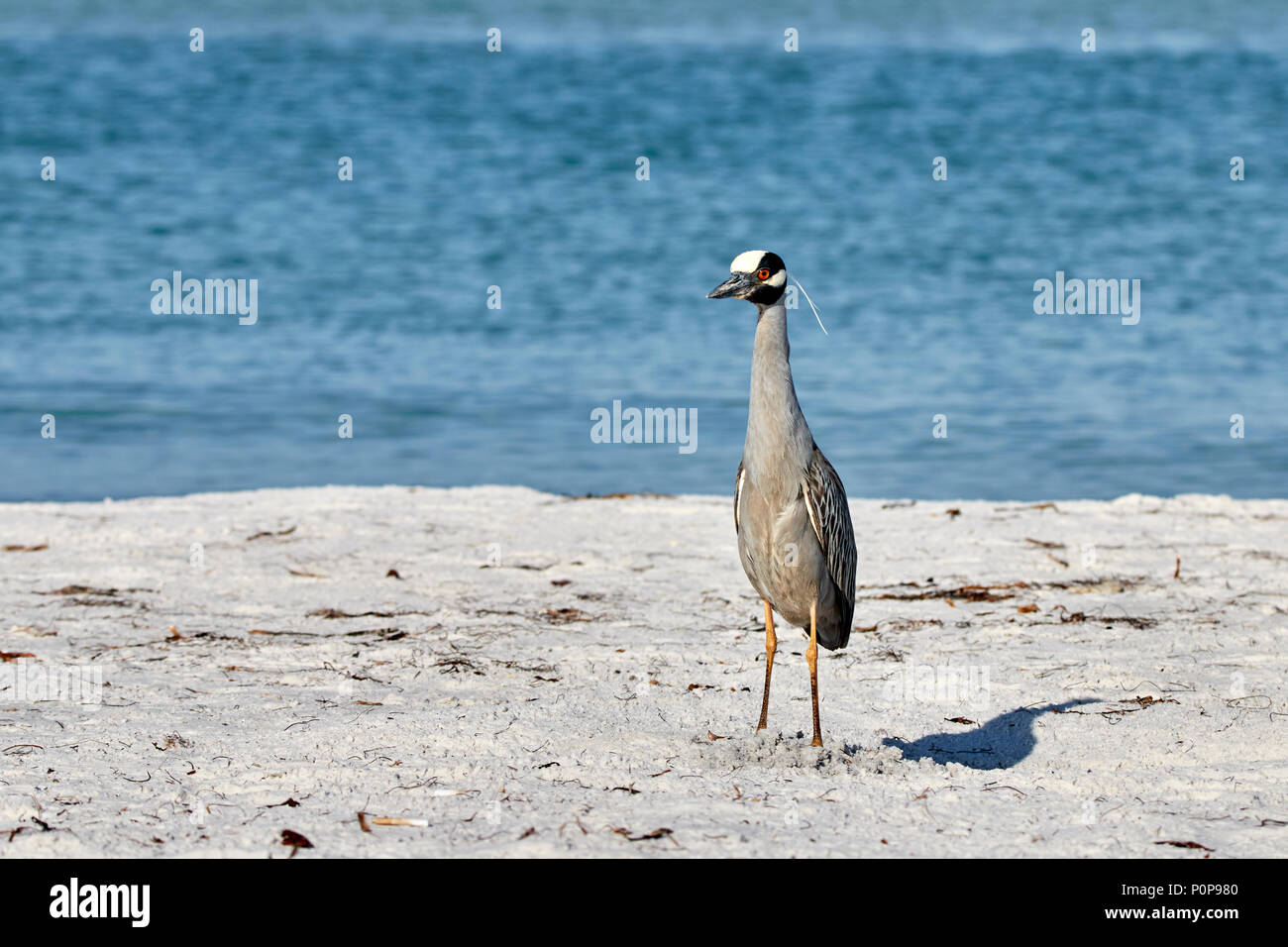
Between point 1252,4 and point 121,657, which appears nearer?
point 121,657

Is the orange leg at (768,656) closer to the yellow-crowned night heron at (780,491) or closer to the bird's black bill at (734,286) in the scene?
the yellow-crowned night heron at (780,491)

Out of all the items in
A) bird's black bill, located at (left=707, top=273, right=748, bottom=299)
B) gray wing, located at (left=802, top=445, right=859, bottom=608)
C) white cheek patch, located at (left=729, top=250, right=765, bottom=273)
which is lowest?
gray wing, located at (left=802, top=445, right=859, bottom=608)

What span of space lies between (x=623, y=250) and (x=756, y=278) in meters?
16.5

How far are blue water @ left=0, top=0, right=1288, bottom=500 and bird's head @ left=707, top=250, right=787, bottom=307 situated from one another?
617 cm

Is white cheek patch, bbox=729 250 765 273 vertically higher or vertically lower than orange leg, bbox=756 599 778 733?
higher

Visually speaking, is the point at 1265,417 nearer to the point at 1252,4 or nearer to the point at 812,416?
the point at 812,416

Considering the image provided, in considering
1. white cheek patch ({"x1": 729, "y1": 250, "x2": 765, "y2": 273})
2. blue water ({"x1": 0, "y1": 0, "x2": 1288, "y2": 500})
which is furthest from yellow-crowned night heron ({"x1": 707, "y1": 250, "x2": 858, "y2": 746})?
blue water ({"x1": 0, "y1": 0, "x2": 1288, "y2": 500})

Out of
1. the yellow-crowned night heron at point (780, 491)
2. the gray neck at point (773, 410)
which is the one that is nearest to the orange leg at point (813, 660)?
the yellow-crowned night heron at point (780, 491)

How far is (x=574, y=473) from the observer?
37.9ft

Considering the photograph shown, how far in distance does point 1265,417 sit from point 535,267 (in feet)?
35.2

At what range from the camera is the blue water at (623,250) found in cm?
1230

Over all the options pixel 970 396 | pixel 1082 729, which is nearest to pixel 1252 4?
pixel 970 396

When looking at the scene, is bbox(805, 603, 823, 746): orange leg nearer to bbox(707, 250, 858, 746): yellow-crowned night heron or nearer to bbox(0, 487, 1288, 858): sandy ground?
bbox(707, 250, 858, 746): yellow-crowned night heron

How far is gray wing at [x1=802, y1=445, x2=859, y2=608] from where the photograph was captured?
5.10 m
